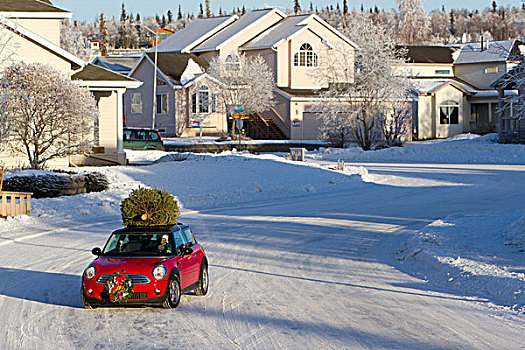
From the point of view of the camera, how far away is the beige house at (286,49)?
198 ft

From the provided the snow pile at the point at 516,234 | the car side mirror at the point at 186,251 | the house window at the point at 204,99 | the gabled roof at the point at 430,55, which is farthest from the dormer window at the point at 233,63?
the car side mirror at the point at 186,251

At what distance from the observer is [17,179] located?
23672 mm

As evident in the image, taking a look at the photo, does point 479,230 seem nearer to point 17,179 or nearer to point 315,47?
point 17,179

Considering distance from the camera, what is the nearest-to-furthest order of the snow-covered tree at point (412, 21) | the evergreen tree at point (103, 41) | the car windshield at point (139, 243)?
1. the car windshield at point (139, 243)
2. the evergreen tree at point (103, 41)
3. the snow-covered tree at point (412, 21)

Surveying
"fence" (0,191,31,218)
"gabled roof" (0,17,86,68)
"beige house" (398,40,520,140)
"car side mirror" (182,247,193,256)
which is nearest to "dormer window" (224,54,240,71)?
"beige house" (398,40,520,140)

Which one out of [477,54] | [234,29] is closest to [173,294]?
[234,29]

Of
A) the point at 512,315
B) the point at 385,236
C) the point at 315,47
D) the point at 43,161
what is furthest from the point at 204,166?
the point at 315,47

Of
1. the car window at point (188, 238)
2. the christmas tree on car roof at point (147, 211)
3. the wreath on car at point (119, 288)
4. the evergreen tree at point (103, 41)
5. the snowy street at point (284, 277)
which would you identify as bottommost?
the snowy street at point (284, 277)

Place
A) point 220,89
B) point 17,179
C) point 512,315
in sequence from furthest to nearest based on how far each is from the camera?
point 220,89, point 17,179, point 512,315

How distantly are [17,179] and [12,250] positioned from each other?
8758 millimetres

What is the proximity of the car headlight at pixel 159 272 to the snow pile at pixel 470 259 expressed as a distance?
14.9 feet

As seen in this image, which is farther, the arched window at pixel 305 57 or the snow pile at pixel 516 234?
the arched window at pixel 305 57

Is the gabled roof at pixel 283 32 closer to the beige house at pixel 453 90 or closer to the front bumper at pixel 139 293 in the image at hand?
the beige house at pixel 453 90

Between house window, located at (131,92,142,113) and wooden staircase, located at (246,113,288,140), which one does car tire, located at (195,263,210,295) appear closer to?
wooden staircase, located at (246,113,288,140)
